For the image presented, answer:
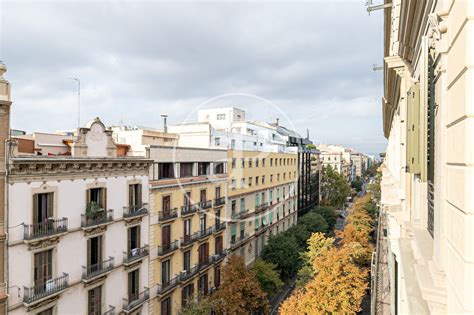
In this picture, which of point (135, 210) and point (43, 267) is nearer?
point (43, 267)

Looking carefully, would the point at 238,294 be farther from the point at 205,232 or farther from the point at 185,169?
the point at 185,169

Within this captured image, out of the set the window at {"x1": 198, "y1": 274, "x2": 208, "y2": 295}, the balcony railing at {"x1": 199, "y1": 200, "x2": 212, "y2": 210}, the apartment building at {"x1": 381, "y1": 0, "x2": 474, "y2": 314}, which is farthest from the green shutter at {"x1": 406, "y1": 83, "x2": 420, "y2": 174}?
the window at {"x1": 198, "y1": 274, "x2": 208, "y2": 295}

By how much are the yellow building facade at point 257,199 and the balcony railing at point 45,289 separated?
16.8m

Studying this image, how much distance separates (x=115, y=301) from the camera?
1925 centimetres

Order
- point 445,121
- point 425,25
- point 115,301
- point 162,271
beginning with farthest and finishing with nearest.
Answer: point 162,271 < point 115,301 < point 425,25 < point 445,121

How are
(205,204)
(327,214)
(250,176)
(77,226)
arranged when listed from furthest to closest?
(327,214) → (250,176) → (205,204) → (77,226)

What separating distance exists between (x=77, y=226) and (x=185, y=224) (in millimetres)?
9418

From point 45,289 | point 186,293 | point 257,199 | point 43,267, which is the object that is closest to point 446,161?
point 43,267

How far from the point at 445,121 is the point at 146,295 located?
71.8 ft

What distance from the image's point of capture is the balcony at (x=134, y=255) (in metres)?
19.9

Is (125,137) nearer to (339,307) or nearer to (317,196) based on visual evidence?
(339,307)

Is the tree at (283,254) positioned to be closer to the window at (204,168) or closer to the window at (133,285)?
the window at (204,168)

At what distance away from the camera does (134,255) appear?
20.7m

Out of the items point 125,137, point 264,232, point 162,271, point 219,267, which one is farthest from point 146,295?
point 264,232
